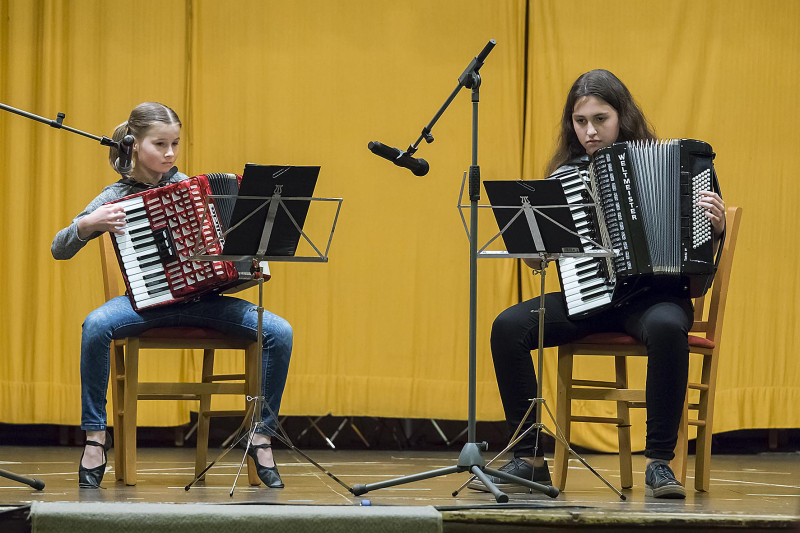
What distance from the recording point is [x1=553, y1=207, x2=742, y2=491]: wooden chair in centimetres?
278

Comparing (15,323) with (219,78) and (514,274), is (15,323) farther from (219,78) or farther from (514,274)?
(514,274)

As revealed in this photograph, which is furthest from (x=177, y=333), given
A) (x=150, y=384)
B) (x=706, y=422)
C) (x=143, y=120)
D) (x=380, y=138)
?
(x=380, y=138)

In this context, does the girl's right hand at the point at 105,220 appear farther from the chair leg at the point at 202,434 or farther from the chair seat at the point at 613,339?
the chair seat at the point at 613,339

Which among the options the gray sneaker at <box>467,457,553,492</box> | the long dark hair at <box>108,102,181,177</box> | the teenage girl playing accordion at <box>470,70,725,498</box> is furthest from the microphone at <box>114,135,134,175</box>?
the gray sneaker at <box>467,457,553,492</box>

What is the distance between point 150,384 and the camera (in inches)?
111

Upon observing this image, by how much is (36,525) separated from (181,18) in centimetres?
274

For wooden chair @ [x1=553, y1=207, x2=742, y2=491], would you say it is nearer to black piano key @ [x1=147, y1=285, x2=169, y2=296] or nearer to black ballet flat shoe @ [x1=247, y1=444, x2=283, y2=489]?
black ballet flat shoe @ [x1=247, y1=444, x2=283, y2=489]

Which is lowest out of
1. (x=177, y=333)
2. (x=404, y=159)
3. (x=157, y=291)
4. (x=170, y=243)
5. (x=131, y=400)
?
(x=131, y=400)

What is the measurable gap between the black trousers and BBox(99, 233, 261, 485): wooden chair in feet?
2.41

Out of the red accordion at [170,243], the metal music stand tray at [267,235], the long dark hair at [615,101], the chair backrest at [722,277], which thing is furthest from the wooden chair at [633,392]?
the red accordion at [170,243]

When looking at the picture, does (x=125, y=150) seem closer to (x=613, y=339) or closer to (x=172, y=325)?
(x=172, y=325)

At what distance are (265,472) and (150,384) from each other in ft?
1.39

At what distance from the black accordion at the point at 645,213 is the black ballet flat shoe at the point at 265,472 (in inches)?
38.6

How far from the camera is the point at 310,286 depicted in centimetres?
427
